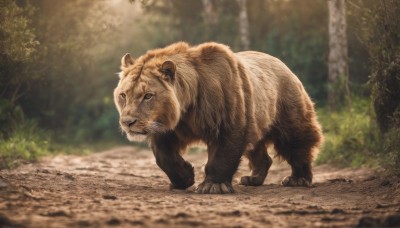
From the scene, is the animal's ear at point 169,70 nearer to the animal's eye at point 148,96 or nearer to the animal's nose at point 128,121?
the animal's eye at point 148,96

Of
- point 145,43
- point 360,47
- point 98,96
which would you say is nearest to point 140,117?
point 360,47

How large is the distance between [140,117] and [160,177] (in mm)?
3435

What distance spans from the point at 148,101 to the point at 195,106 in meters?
0.57

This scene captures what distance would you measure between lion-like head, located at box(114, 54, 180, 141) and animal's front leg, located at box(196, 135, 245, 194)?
1.85 feet

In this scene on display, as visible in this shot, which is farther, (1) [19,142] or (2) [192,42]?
(2) [192,42]

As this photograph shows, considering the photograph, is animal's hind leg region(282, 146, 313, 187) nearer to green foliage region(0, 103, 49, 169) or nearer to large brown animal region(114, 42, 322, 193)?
large brown animal region(114, 42, 322, 193)

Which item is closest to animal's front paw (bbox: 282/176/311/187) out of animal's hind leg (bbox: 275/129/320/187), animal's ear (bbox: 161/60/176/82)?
animal's hind leg (bbox: 275/129/320/187)

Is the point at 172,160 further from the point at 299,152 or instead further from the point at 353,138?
the point at 353,138

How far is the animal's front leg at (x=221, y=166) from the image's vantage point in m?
7.06

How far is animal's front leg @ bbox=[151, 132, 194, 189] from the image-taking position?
24.3ft

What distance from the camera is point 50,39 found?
13.6 meters

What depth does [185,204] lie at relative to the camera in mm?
5809

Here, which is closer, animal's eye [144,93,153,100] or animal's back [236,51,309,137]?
animal's eye [144,93,153,100]

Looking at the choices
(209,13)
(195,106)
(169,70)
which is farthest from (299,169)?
(209,13)
